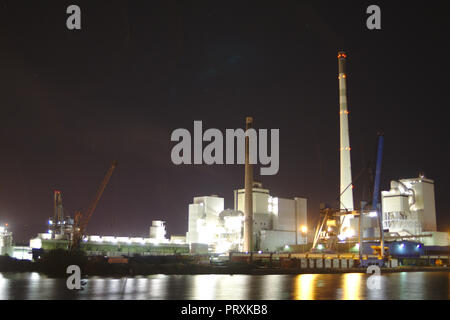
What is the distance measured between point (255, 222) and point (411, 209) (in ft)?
126

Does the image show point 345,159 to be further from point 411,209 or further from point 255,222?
point 255,222

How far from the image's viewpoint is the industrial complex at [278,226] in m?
105

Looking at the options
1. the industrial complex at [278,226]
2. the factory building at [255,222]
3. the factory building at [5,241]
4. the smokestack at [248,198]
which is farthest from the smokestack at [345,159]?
the factory building at [5,241]

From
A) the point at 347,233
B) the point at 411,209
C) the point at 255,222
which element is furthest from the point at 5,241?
the point at 411,209

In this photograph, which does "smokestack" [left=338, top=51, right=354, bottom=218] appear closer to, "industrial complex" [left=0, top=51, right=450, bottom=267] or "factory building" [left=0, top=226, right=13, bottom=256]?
"industrial complex" [left=0, top=51, right=450, bottom=267]

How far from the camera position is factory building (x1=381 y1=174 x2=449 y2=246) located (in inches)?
4491

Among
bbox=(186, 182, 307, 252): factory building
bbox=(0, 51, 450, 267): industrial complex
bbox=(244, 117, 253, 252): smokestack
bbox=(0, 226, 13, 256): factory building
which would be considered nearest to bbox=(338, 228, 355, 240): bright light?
bbox=(0, 51, 450, 267): industrial complex

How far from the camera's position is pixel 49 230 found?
127188 millimetres

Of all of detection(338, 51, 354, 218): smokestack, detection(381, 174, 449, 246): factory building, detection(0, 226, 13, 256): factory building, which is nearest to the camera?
detection(0, 226, 13, 256): factory building

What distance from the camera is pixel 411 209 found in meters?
118

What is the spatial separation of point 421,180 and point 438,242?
51.4 feet

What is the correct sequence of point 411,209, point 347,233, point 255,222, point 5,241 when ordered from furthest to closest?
point 347,233 < point 255,222 < point 411,209 < point 5,241

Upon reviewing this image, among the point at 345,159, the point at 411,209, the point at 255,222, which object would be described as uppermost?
the point at 345,159
